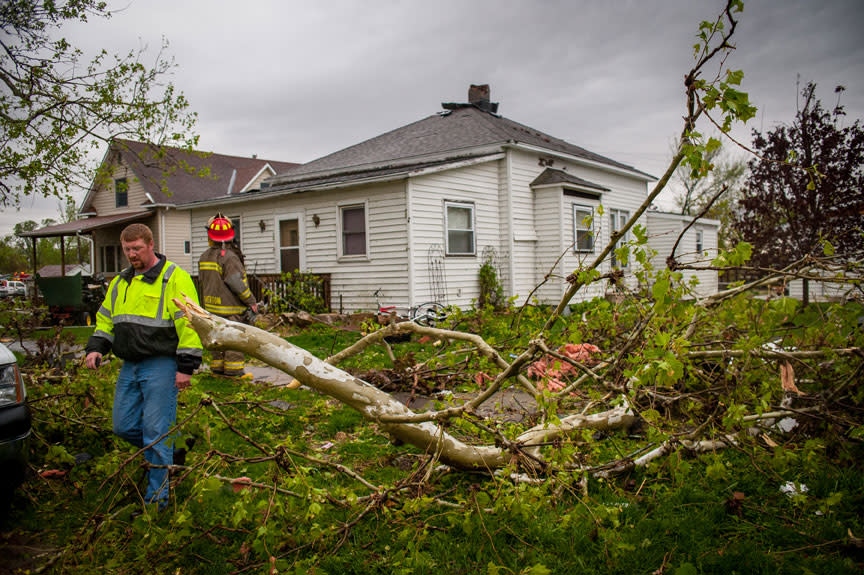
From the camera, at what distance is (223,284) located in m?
7.25

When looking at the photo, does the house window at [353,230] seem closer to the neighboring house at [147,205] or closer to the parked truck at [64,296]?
the parked truck at [64,296]

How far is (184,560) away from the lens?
2980 mm

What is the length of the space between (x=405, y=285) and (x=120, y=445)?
8491 millimetres

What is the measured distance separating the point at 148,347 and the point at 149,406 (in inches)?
15.1

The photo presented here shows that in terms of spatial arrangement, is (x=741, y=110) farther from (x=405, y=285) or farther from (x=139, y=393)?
(x=405, y=285)

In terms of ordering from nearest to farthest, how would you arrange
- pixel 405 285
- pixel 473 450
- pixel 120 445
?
pixel 473 450, pixel 120 445, pixel 405 285

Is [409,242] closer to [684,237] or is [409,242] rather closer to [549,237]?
[549,237]

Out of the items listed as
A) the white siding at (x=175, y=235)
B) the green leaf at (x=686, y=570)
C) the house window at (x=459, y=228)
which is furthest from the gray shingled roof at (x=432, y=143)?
→ the green leaf at (x=686, y=570)

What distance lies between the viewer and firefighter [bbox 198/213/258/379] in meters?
7.16

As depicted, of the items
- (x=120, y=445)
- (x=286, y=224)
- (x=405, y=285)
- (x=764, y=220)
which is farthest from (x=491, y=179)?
(x=120, y=445)

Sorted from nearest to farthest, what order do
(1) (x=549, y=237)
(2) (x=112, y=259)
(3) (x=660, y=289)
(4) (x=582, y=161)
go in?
(3) (x=660, y=289)
(1) (x=549, y=237)
(4) (x=582, y=161)
(2) (x=112, y=259)

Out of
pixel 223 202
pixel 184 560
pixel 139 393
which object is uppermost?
pixel 223 202

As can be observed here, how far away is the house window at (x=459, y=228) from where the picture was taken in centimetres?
1347

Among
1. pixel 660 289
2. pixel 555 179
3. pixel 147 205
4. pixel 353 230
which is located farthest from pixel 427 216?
pixel 147 205
